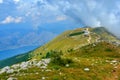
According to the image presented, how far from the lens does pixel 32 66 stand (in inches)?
1933

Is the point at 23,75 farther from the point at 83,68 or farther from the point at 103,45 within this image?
the point at 103,45

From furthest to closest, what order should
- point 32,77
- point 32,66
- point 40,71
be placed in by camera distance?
point 32,66 → point 40,71 → point 32,77

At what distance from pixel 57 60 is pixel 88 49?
31.7m

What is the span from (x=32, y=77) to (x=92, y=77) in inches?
340

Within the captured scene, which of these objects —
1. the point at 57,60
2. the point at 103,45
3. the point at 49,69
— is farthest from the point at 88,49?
the point at 49,69

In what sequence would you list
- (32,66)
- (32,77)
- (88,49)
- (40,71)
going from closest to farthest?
(32,77) → (40,71) → (32,66) → (88,49)

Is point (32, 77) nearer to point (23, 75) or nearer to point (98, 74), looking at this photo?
point (23, 75)

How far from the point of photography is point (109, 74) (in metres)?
47.5

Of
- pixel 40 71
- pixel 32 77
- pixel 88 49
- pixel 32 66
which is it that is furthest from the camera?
pixel 88 49

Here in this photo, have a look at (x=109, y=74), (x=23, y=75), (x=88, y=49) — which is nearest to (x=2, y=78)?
(x=23, y=75)

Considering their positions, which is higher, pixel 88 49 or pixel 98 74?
pixel 88 49

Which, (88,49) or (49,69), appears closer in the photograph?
(49,69)

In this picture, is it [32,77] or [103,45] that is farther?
[103,45]

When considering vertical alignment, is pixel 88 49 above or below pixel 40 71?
above
